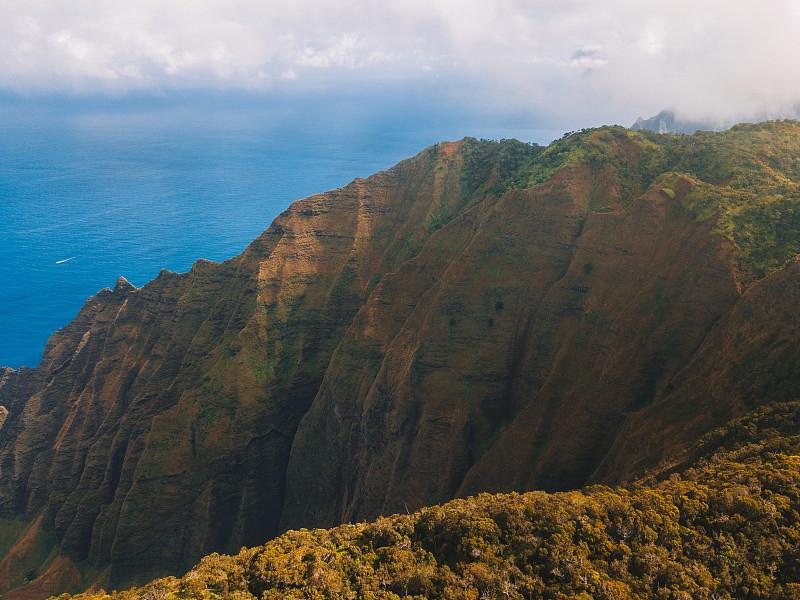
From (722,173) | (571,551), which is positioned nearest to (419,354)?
(571,551)

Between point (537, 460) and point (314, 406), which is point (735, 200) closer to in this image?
point (537, 460)

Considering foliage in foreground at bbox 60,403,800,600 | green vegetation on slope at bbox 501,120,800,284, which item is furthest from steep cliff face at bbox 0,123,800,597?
foliage in foreground at bbox 60,403,800,600

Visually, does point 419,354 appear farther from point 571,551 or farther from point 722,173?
point 722,173

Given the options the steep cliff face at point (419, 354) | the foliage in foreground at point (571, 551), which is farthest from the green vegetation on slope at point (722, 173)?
the foliage in foreground at point (571, 551)

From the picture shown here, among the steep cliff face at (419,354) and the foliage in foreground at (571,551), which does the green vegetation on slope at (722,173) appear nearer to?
the steep cliff face at (419,354)

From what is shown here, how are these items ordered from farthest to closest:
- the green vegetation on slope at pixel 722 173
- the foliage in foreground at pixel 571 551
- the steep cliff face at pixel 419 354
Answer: the green vegetation on slope at pixel 722 173
the steep cliff face at pixel 419 354
the foliage in foreground at pixel 571 551
